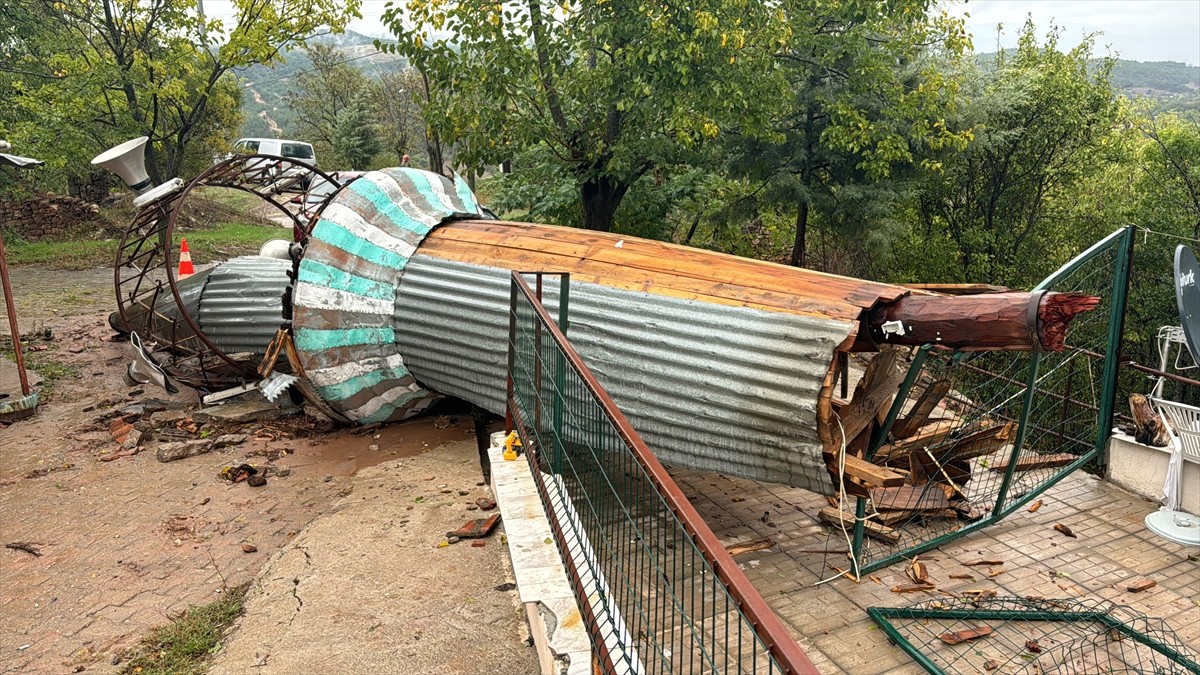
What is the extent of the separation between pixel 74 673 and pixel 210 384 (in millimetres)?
Answer: 5094

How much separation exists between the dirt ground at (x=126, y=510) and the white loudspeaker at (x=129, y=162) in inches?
93.5

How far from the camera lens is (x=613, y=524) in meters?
3.24

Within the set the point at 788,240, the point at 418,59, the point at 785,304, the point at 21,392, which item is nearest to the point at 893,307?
the point at 785,304

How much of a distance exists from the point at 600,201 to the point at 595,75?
1.83 m

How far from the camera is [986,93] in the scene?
12984 mm

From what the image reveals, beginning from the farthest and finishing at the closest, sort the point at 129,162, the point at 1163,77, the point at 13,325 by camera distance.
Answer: the point at 1163,77 → the point at 129,162 → the point at 13,325

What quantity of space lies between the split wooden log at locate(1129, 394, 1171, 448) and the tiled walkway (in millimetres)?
461

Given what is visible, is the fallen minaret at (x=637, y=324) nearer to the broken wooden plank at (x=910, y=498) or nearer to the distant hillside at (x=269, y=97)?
the broken wooden plank at (x=910, y=498)

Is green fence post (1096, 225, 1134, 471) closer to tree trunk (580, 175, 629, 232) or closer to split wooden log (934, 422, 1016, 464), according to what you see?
split wooden log (934, 422, 1016, 464)

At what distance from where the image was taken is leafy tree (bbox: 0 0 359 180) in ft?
47.3

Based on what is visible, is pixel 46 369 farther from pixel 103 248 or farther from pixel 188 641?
pixel 103 248

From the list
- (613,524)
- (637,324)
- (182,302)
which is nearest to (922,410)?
(637,324)

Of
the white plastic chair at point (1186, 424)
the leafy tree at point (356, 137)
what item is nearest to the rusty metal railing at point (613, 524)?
the white plastic chair at point (1186, 424)

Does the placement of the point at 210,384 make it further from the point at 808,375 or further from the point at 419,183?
the point at 808,375
